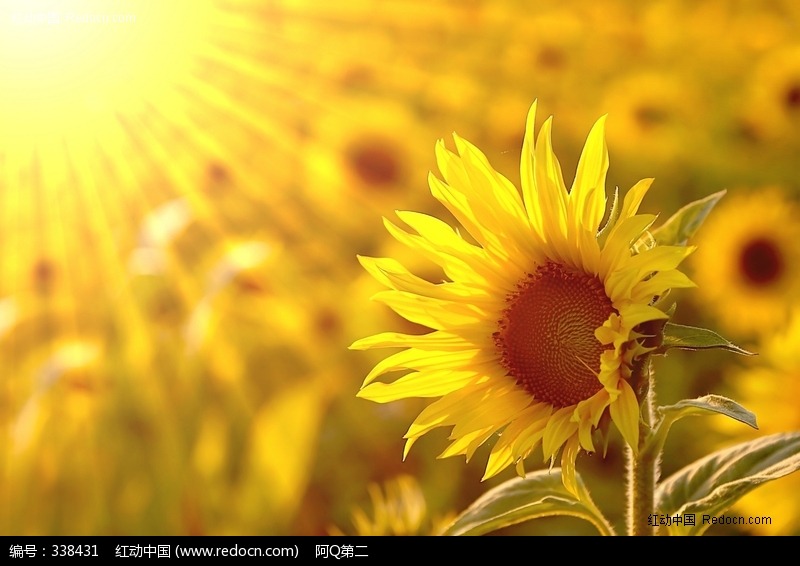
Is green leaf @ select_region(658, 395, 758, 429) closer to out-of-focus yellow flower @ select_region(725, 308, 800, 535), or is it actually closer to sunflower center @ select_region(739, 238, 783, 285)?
out-of-focus yellow flower @ select_region(725, 308, 800, 535)

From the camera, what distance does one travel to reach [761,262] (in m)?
0.85

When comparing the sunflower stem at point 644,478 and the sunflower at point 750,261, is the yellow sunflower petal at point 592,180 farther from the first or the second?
the sunflower at point 750,261

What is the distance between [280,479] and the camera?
0.83m

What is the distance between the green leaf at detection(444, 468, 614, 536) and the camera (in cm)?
48

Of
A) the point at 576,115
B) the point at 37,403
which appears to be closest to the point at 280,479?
the point at 37,403

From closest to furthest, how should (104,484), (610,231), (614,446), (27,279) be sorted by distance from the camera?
(610,231)
(614,446)
(104,484)
(27,279)

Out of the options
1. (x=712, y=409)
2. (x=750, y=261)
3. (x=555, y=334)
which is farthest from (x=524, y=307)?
(x=750, y=261)

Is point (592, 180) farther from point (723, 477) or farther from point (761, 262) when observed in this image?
point (761, 262)

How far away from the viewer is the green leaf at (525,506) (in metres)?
0.48

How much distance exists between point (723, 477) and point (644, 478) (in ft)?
0.24

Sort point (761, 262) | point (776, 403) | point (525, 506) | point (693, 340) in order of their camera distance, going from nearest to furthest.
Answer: point (693, 340) < point (525, 506) < point (776, 403) < point (761, 262)

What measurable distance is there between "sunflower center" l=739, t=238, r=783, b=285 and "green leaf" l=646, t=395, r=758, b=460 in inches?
19.4

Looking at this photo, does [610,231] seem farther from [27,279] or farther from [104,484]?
[27,279]

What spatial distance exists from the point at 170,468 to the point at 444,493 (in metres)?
0.35
